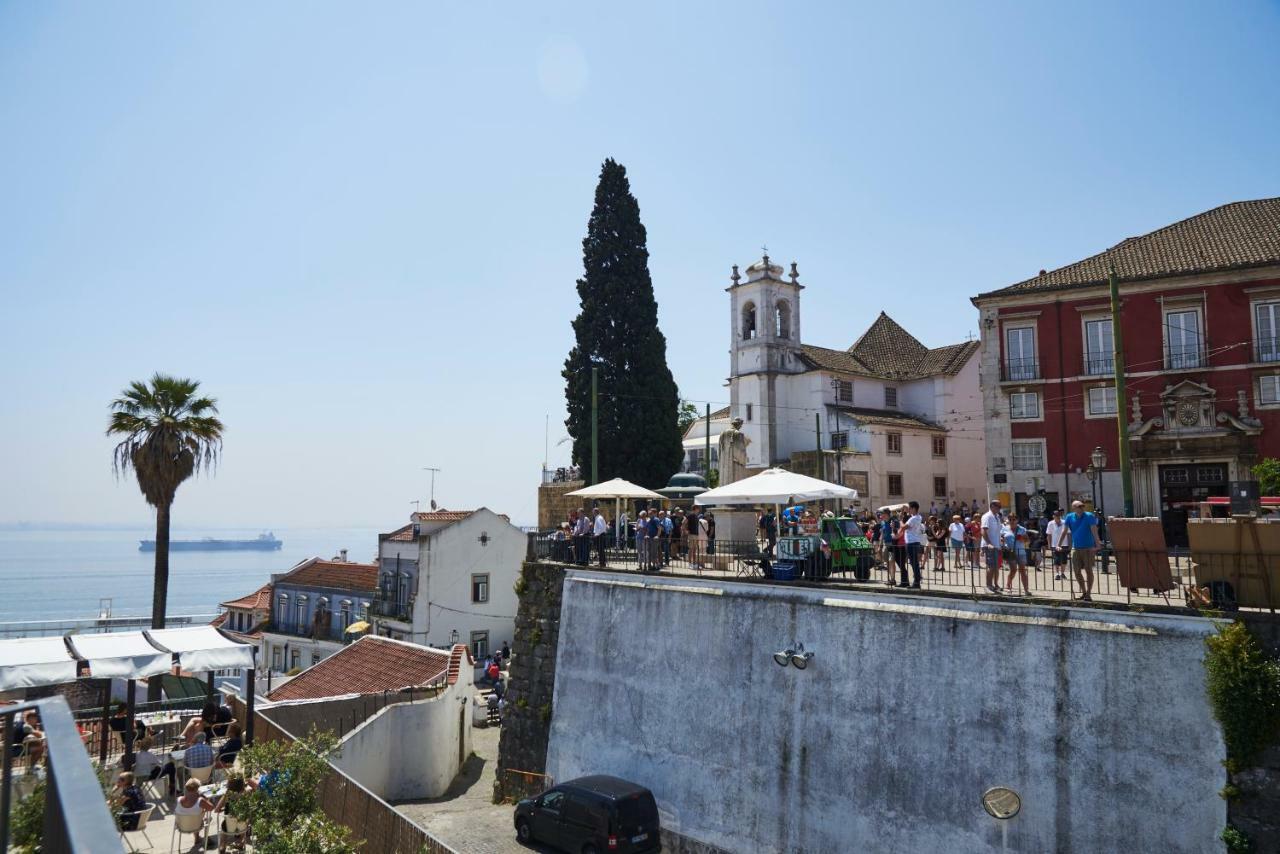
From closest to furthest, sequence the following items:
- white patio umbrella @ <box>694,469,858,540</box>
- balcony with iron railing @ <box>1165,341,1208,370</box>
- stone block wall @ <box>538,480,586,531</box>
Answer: white patio umbrella @ <box>694,469,858,540</box> < balcony with iron railing @ <box>1165,341,1208,370</box> < stone block wall @ <box>538,480,586,531</box>

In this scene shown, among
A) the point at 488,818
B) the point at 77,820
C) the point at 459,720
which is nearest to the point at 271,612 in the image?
the point at 459,720

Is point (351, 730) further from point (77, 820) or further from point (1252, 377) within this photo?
point (1252, 377)

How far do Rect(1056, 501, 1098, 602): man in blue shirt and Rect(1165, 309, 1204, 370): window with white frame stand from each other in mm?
16829

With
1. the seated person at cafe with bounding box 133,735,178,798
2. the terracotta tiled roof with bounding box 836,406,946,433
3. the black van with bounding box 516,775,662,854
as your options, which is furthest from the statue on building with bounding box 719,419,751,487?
the terracotta tiled roof with bounding box 836,406,946,433

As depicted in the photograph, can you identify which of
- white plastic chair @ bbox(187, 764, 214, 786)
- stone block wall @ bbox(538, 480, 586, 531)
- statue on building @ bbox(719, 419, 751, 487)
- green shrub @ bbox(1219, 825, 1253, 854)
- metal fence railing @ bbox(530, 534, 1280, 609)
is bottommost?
white plastic chair @ bbox(187, 764, 214, 786)

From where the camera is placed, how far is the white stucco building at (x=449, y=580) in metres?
36.0

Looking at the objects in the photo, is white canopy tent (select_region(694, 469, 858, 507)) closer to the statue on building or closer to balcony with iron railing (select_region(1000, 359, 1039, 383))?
the statue on building

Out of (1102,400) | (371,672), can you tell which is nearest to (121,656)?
(371,672)

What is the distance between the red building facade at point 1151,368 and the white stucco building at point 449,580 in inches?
847

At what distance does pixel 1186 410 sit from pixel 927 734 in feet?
62.9

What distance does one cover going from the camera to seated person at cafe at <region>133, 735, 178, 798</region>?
1329 cm

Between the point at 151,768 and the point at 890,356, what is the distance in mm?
48074

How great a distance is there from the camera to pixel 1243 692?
1049 centimetres

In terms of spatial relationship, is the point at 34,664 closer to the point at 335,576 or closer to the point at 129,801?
the point at 129,801
